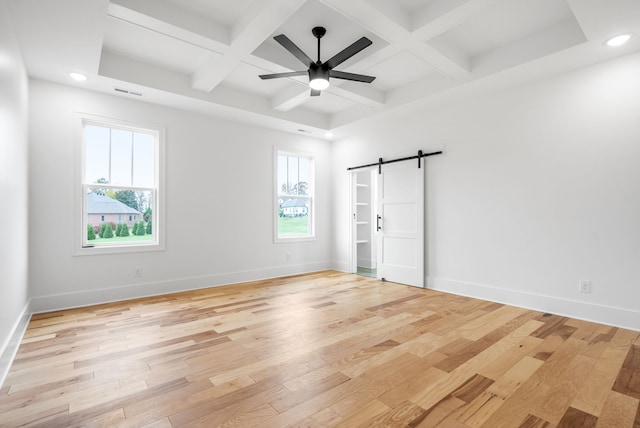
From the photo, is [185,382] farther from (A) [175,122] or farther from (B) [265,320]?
(A) [175,122]

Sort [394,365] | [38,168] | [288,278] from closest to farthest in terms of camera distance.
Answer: [394,365] < [38,168] < [288,278]

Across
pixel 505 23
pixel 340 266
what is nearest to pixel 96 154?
pixel 340 266

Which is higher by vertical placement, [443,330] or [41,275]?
[41,275]

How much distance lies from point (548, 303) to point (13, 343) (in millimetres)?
5336

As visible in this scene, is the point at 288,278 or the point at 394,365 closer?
the point at 394,365

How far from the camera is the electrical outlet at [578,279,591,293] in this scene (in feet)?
11.3

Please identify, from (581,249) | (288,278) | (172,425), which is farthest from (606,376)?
(288,278)

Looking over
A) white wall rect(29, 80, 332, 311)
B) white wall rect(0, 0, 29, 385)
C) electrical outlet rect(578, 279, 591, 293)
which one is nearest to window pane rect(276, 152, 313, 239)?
white wall rect(29, 80, 332, 311)

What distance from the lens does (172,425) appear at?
1706 millimetres

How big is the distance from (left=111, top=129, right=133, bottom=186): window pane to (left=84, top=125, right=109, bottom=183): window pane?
0.07 m

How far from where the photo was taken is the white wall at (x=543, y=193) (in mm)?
3273

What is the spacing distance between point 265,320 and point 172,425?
1734 millimetres

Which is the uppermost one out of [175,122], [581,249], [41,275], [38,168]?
[175,122]

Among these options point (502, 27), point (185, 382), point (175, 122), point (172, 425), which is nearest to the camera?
point (172, 425)
